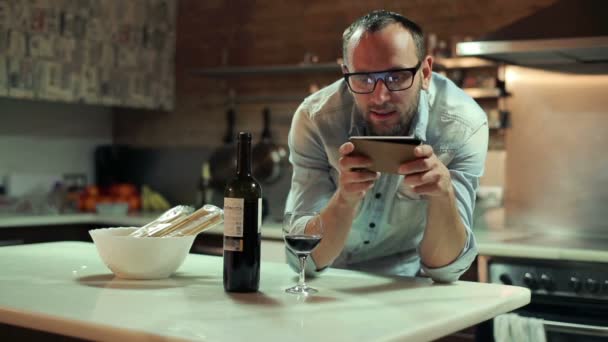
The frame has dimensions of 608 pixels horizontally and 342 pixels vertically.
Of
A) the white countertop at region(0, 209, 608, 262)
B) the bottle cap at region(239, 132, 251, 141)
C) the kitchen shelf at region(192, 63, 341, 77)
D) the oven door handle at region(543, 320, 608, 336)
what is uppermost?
the kitchen shelf at region(192, 63, 341, 77)

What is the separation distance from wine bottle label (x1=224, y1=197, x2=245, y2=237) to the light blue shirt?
0.55 metres

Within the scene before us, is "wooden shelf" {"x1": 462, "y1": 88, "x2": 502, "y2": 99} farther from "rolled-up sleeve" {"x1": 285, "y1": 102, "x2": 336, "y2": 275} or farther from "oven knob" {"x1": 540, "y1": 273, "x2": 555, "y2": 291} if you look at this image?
"rolled-up sleeve" {"x1": 285, "y1": 102, "x2": 336, "y2": 275}

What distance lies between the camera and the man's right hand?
71.2 inches

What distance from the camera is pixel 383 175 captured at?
2.29 meters

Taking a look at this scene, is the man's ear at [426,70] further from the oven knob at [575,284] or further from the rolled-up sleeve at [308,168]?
the oven knob at [575,284]

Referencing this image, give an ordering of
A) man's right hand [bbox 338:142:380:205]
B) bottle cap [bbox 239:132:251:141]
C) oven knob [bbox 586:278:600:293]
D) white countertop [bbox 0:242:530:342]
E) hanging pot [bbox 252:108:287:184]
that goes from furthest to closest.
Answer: hanging pot [bbox 252:108:287:184] → oven knob [bbox 586:278:600:293] → man's right hand [bbox 338:142:380:205] → bottle cap [bbox 239:132:251:141] → white countertop [bbox 0:242:530:342]

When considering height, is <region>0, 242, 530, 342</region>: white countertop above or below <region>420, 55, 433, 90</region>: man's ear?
below

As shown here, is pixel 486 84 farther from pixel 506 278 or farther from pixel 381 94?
pixel 381 94

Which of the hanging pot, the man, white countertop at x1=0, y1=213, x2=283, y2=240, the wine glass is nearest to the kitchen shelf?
the hanging pot

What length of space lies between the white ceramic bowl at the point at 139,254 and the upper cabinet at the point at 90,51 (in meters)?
2.54

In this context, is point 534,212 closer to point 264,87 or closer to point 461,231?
point 264,87

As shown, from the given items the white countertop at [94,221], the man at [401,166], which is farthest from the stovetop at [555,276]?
the white countertop at [94,221]

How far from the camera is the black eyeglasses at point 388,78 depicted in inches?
77.6

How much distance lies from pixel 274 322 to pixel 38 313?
1.39 feet
